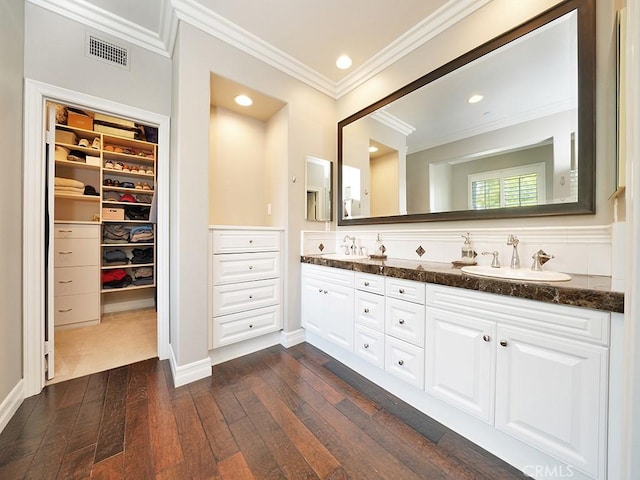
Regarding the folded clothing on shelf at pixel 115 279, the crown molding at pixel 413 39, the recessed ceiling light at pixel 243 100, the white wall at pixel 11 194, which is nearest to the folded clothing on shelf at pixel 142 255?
the folded clothing on shelf at pixel 115 279

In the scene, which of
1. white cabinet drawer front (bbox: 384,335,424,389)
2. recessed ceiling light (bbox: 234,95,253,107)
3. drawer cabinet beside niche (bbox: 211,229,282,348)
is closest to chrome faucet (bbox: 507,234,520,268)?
white cabinet drawer front (bbox: 384,335,424,389)

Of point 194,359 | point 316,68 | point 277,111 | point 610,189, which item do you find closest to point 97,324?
point 194,359

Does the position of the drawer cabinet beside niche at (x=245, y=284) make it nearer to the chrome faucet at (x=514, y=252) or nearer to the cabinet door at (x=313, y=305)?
the cabinet door at (x=313, y=305)

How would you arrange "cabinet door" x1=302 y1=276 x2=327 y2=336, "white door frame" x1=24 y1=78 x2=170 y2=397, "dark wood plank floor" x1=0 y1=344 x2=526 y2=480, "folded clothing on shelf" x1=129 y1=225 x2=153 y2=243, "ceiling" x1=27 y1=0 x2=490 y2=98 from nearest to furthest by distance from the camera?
"dark wood plank floor" x1=0 y1=344 x2=526 y2=480 → "white door frame" x1=24 y1=78 x2=170 y2=397 → "ceiling" x1=27 y1=0 x2=490 y2=98 → "cabinet door" x1=302 y1=276 x2=327 y2=336 → "folded clothing on shelf" x1=129 y1=225 x2=153 y2=243

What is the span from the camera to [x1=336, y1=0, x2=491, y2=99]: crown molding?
1716 mm

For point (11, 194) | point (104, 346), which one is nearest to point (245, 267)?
point (11, 194)

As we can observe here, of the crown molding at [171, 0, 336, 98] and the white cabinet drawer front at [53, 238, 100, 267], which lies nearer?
the crown molding at [171, 0, 336, 98]

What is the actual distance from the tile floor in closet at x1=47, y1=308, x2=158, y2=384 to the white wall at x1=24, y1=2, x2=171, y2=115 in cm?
211

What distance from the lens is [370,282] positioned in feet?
5.72

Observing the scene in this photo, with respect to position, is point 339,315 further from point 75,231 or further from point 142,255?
point 75,231

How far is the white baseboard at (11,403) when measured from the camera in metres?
1.37

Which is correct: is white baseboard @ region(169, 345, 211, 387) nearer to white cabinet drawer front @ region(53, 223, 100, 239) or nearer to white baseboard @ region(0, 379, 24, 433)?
white baseboard @ region(0, 379, 24, 433)

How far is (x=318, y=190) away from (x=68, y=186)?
2909 millimetres

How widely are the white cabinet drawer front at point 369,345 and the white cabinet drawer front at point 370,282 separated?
0.28 m
